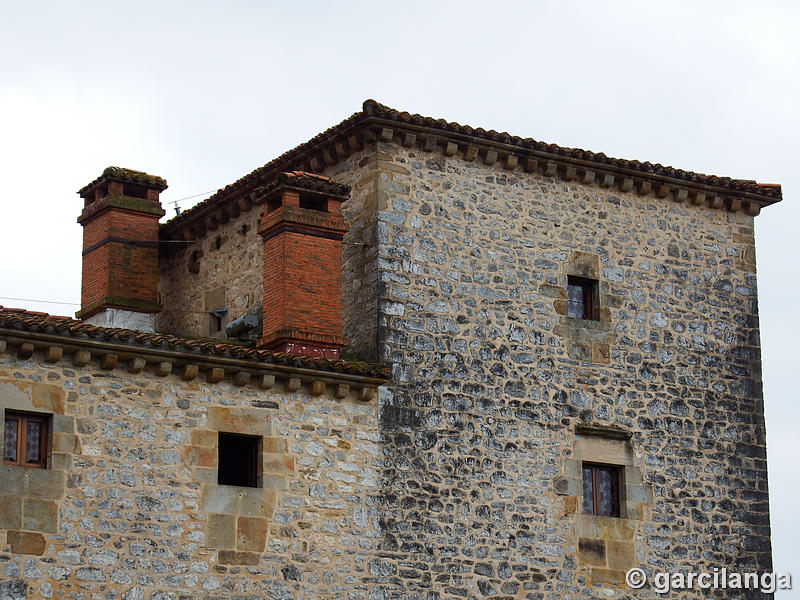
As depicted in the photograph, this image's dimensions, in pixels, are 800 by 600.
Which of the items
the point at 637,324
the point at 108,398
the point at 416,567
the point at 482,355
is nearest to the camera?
the point at 108,398

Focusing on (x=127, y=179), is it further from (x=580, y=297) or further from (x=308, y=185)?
(x=580, y=297)

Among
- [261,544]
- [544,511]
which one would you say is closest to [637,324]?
[544,511]

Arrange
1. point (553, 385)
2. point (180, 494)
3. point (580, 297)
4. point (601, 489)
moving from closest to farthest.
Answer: point (180, 494)
point (553, 385)
point (601, 489)
point (580, 297)

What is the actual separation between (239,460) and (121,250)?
5.36 metres

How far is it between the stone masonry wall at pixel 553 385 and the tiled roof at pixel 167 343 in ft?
2.56

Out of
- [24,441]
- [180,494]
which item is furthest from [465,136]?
[24,441]

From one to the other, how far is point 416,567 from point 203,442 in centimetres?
292

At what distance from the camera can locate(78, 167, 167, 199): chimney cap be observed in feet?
71.1

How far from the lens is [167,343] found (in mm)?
16625

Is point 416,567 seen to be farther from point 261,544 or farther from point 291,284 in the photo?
point 291,284

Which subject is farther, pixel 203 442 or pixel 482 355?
pixel 482 355

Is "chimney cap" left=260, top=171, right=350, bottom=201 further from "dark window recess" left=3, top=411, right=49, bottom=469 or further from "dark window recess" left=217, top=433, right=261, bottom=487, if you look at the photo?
"dark window recess" left=3, top=411, right=49, bottom=469

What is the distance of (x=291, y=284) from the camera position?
59.7 ft

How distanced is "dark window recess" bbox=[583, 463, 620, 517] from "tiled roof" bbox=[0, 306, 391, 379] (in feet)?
10.3
